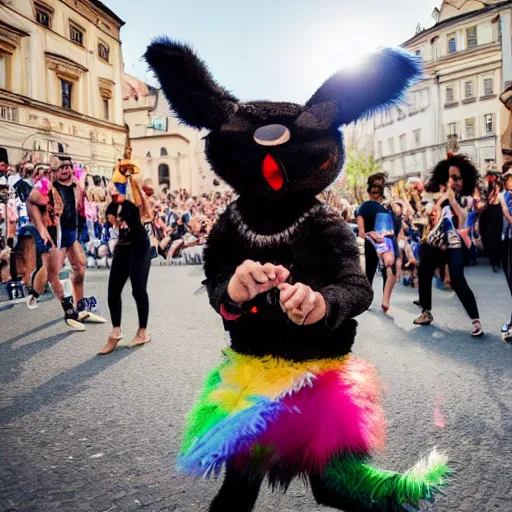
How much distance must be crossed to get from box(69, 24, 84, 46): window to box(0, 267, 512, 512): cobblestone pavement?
44.9 ft

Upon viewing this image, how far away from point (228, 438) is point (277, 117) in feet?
3.44

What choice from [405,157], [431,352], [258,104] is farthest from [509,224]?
[405,157]

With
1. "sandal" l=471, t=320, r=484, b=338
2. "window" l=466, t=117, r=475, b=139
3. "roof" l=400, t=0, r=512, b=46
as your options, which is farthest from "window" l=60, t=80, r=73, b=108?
"window" l=466, t=117, r=475, b=139

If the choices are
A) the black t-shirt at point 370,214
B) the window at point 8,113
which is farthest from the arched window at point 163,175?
the black t-shirt at point 370,214

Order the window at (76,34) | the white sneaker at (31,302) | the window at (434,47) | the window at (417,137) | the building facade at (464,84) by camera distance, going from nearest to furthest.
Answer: the white sneaker at (31,302), the window at (76,34), the building facade at (464,84), the window at (434,47), the window at (417,137)

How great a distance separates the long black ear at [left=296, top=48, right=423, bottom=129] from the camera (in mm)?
1693

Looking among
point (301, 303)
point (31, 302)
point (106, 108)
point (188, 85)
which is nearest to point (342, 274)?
point (301, 303)

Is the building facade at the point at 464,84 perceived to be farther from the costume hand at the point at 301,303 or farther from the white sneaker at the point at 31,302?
the costume hand at the point at 301,303

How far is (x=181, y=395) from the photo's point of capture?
3.39 m

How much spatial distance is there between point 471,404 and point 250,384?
2215 millimetres

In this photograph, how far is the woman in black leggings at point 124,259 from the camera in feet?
15.1

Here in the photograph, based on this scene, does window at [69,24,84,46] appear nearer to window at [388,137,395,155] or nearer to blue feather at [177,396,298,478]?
blue feather at [177,396,298,478]

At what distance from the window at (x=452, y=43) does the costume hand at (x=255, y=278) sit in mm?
38043

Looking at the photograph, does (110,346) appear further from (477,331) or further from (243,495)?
(477,331)
